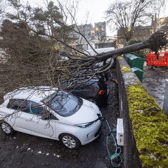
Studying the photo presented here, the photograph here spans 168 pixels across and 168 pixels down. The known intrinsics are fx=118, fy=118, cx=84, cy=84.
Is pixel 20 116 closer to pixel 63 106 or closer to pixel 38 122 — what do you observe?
pixel 38 122

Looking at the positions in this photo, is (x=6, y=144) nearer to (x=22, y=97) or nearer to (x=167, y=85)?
(x=22, y=97)

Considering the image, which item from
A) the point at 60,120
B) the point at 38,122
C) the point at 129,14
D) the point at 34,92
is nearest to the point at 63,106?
the point at 60,120

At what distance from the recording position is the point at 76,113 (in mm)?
3846

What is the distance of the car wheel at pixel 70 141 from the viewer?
351cm

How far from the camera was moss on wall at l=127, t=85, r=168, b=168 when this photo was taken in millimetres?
1065

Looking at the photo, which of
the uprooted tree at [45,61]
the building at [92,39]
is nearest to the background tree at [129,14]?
the building at [92,39]

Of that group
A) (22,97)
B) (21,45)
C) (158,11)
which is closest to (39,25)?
(21,45)

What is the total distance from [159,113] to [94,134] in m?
2.38

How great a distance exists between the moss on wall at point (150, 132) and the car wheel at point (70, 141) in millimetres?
2186

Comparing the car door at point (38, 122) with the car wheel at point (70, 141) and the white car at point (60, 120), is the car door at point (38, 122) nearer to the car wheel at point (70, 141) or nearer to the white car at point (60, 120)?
the white car at point (60, 120)

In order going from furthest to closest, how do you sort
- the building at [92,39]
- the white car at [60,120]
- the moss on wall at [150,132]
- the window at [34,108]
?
the building at [92,39] → the window at [34,108] → the white car at [60,120] → the moss on wall at [150,132]

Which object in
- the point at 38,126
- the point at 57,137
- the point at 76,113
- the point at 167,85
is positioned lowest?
the point at 57,137

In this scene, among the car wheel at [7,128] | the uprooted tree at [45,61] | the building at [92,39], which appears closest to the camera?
the uprooted tree at [45,61]

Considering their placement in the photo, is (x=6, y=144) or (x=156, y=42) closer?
(x=156, y=42)
